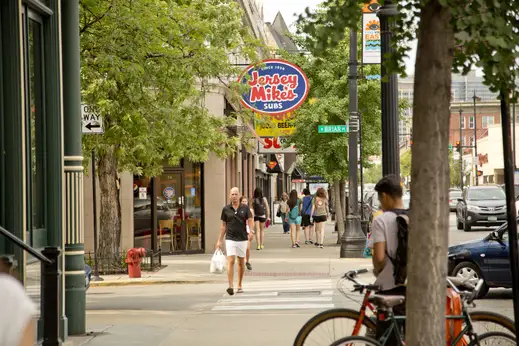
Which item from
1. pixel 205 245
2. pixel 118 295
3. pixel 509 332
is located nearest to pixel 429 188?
pixel 509 332

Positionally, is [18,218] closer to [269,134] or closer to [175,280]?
[175,280]

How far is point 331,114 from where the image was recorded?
35438 mm

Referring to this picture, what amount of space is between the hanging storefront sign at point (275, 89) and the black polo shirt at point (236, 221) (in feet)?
21.2

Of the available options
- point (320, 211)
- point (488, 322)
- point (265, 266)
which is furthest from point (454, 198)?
point (488, 322)

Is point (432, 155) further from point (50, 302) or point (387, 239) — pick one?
point (50, 302)

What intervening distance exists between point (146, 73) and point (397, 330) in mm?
12359

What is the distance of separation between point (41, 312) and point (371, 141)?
1102 inches

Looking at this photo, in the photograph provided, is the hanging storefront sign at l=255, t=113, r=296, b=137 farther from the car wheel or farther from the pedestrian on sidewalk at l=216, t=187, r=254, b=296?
the car wheel

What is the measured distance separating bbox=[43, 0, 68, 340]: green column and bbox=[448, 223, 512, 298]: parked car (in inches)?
284

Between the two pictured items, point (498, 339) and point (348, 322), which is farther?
point (348, 322)

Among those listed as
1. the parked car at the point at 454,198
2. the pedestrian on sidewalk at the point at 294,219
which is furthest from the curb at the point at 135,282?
the parked car at the point at 454,198

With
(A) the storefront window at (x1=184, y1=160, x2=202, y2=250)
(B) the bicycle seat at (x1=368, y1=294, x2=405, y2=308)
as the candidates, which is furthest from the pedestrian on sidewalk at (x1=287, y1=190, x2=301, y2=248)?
(B) the bicycle seat at (x1=368, y1=294, x2=405, y2=308)

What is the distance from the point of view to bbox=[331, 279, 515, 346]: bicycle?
24.2 ft

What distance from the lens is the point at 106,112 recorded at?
20156mm
